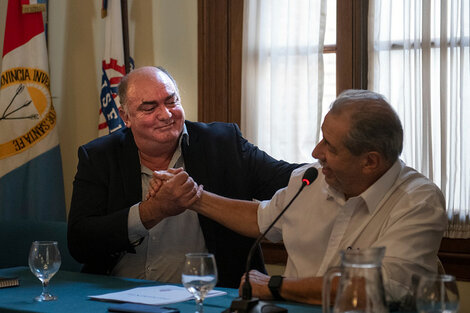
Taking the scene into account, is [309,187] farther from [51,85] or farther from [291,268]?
[51,85]

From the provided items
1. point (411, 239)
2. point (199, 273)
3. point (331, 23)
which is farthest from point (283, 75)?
point (199, 273)

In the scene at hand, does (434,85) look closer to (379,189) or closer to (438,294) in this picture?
(379,189)

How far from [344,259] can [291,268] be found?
1.17m

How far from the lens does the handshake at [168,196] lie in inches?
102

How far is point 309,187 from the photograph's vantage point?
2428mm

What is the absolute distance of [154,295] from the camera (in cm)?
209

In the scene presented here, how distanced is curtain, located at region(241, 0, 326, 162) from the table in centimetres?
168

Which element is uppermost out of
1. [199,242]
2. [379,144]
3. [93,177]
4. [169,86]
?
[169,86]

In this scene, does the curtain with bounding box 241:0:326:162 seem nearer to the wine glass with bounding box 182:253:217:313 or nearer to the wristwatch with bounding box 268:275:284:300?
the wristwatch with bounding box 268:275:284:300

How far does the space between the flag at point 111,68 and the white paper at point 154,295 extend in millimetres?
2094

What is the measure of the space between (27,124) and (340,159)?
2749 millimetres

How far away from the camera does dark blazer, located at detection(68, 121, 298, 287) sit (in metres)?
2.82

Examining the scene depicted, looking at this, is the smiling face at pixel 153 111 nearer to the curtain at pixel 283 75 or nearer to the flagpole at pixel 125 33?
the curtain at pixel 283 75

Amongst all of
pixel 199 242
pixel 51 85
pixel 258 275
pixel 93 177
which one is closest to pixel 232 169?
pixel 199 242
